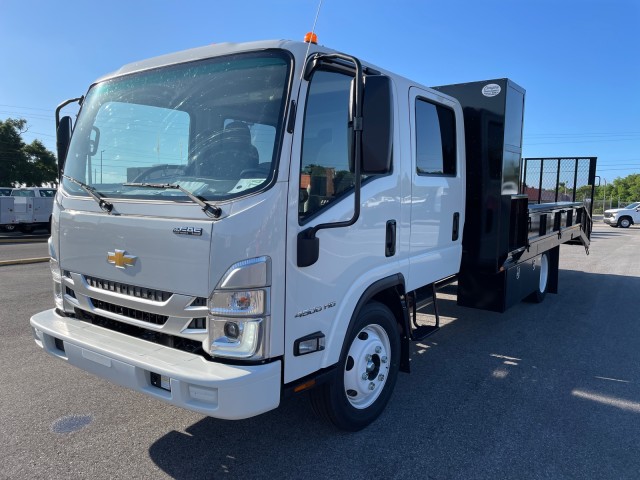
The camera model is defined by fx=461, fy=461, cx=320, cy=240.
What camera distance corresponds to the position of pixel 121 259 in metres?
2.69

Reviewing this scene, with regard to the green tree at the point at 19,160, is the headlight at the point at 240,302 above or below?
below

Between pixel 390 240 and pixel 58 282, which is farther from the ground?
pixel 390 240

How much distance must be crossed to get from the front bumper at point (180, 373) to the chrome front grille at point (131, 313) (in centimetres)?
13

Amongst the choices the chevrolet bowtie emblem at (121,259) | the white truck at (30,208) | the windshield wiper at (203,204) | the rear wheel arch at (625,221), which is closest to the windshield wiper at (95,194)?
the chevrolet bowtie emblem at (121,259)

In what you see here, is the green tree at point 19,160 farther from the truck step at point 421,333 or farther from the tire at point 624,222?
the tire at point 624,222

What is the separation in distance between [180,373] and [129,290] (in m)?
0.73

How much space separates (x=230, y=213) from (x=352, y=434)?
6.02ft

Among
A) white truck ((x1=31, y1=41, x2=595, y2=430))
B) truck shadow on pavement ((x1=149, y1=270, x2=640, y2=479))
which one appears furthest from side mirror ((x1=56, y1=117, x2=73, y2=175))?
truck shadow on pavement ((x1=149, y1=270, x2=640, y2=479))

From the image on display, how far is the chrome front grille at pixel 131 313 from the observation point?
263 cm

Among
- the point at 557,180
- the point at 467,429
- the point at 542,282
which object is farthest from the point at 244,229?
the point at 557,180

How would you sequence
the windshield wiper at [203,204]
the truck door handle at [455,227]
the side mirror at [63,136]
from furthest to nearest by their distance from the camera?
the truck door handle at [455,227], the side mirror at [63,136], the windshield wiper at [203,204]

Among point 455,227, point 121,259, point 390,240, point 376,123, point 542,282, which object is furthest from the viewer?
point 542,282

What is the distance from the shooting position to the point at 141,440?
3090 millimetres

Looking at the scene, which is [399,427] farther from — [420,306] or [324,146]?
[324,146]
